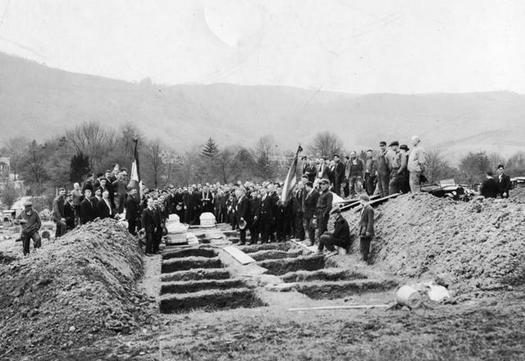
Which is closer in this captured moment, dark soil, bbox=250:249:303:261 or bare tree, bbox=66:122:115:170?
dark soil, bbox=250:249:303:261

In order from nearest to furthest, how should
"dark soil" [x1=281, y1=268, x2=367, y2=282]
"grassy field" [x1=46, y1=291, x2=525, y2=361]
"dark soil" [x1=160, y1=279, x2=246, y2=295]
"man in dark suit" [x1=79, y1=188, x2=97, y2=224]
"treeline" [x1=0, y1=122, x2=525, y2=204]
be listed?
1. "grassy field" [x1=46, y1=291, x2=525, y2=361]
2. "dark soil" [x1=160, y1=279, x2=246, y2=295]
3. "dark soil" [x1=281, y1=268, x2=367, y2=282]
4. "man in dark suit" [x1=79, y1=188, x2=97, y2=224]
5. "treeline" [x1=0, y1=122, x2=525, y2=204]

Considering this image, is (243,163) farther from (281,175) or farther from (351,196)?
(351,196)

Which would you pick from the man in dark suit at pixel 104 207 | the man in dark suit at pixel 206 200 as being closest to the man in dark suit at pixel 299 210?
the man in dark suit at pixel 104 207

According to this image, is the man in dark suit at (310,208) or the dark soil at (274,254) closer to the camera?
the dark soil at (274,254)

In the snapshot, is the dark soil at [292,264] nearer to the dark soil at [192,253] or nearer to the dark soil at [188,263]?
the dark soil at [188,263]

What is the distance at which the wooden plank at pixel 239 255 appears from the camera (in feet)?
49.0

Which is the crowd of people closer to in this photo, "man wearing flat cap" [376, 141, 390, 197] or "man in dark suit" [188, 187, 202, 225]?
"man wearing flat cap" [376, 141, 390, 197]

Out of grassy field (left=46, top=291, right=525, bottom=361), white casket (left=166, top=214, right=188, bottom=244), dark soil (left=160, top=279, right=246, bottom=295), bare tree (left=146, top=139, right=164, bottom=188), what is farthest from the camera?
bare tree (left=146, top=139, right=164, bottom=188)

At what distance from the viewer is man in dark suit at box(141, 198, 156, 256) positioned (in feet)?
52.3

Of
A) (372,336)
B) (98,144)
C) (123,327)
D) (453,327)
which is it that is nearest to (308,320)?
(372,336)

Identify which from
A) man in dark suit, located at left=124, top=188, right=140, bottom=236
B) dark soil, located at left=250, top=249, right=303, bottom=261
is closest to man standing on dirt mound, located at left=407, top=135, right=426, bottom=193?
dark soil, located at left=250, top=249, right=303, bottom=261

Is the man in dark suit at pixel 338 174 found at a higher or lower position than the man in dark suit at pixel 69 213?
higher

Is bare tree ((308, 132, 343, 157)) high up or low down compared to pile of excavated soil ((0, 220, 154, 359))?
up

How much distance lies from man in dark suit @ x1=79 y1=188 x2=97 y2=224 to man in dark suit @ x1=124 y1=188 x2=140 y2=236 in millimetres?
1113
